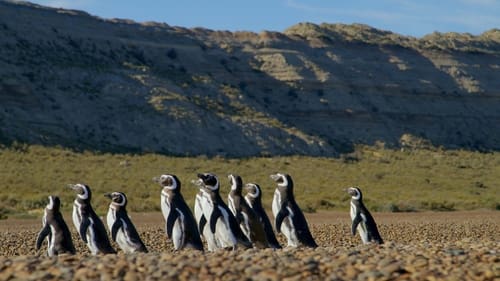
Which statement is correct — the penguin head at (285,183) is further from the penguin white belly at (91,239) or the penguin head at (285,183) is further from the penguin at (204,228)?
the penguin white belly at (91,239)

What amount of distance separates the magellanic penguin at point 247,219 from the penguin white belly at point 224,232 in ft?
2.40

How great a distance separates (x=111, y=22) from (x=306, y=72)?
1348 cm

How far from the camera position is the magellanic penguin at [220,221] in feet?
51.8

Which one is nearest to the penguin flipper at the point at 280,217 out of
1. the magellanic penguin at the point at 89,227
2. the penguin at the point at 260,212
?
the penguin at the point at 260,212

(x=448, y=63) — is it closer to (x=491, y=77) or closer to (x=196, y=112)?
(x=491, y=77)

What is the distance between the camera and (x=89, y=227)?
16.6 metres

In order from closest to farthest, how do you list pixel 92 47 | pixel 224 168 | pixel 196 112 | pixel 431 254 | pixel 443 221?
pixel 431 254 < pixel 443 221 < pixel 224 168 < pixel 196 112 < pixel 92 47

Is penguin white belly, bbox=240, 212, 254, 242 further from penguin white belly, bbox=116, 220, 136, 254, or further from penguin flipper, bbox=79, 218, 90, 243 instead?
penguin flipper, bbox=79, 218, 90, 243

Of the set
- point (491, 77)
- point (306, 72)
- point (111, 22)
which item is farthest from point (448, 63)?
point (111, 22)

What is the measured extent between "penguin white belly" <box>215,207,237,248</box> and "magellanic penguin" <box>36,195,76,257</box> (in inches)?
82.4

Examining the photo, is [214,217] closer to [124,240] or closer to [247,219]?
[247,219]

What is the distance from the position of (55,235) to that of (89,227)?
1.62ft

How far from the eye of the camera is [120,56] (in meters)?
68.2

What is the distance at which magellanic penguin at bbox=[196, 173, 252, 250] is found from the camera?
15.8 metres
